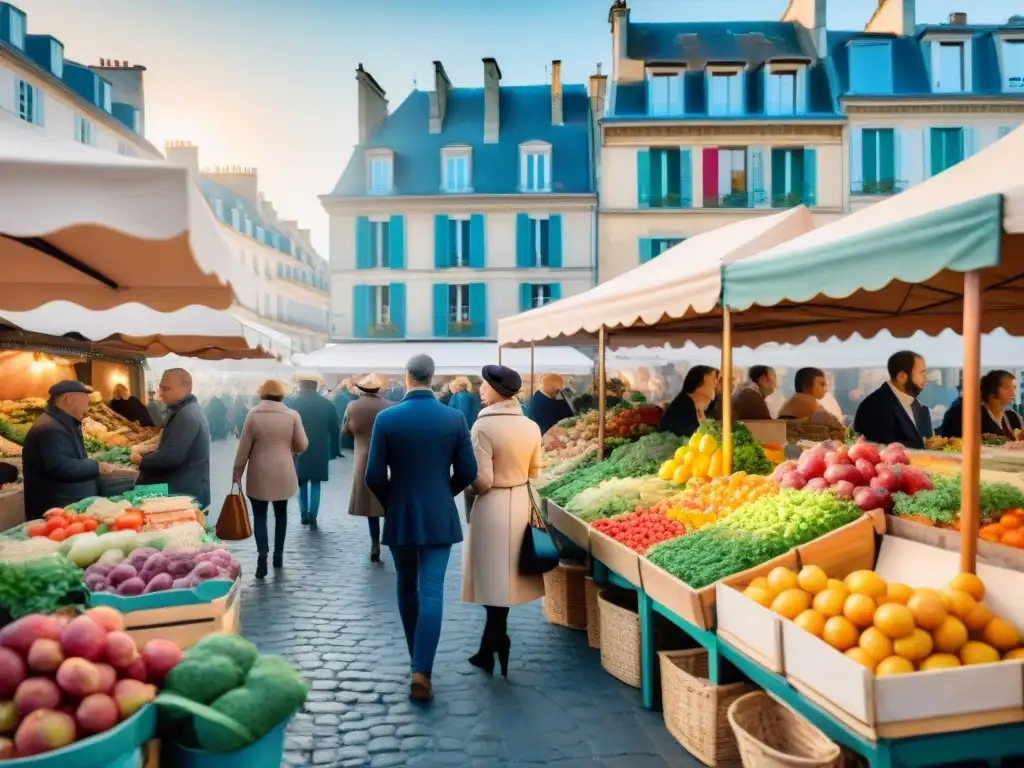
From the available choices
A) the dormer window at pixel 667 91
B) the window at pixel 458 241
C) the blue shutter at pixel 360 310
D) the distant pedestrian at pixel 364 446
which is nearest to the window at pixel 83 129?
the blue shutter at pixel 360 310

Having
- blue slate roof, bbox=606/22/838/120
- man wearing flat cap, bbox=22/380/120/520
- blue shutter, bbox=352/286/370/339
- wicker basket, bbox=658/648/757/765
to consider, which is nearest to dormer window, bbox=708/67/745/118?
blue slate roof, bbox=606/22/838/120

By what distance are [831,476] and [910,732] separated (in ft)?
6.62

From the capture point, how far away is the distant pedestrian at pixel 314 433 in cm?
993

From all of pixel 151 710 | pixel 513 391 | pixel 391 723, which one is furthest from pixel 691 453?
pixel 151 710

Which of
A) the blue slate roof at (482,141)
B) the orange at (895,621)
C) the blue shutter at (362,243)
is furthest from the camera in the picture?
the blue slate roof at (482,141)

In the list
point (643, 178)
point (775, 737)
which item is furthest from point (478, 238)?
point (775, 737)

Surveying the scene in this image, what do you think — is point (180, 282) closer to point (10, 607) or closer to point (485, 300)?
point (10, 607)

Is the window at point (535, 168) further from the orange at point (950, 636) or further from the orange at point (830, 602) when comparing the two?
the orange at point (950, 636)

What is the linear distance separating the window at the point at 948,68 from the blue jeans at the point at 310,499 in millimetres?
23576

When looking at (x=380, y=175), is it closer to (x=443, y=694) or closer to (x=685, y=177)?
(x=685, y=177)

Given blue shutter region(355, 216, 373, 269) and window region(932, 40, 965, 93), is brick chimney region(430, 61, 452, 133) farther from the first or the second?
window region(932, 40, 965, 93)

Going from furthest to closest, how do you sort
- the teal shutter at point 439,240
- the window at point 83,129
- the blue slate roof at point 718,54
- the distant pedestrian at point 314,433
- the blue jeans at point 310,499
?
1. the window at point 83,129
2. the teal shutter at point 439,240
3. the blue slate roof at point 718,54
4. the blue jeans at point 310,499
5. the distant pedestrian at point 314,433

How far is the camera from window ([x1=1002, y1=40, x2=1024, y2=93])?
24703 millimetres

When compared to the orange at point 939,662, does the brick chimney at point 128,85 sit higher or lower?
higher
